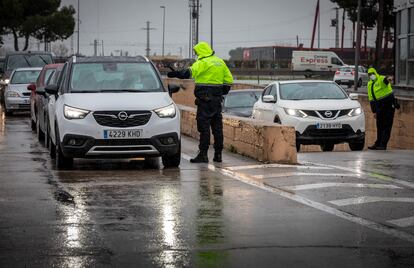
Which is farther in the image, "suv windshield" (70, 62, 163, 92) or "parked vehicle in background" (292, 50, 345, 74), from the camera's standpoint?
"parked vehicle in background" (292, 50, 345, 74)

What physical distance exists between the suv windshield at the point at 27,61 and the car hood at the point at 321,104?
64.6 feet

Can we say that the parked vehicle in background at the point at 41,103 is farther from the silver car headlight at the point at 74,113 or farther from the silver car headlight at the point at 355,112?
the silver car headlight at the point at 355,112

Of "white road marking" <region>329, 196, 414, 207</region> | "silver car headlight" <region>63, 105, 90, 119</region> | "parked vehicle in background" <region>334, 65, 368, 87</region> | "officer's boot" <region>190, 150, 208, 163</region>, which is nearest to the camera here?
"white road marking" <region>329, 196, 414, 207</region>

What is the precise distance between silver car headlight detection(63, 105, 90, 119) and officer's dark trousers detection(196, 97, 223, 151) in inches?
82.3

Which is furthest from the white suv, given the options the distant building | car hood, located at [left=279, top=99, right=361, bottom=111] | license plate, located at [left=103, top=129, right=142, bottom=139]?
the distant building

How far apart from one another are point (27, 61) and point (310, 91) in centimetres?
2040

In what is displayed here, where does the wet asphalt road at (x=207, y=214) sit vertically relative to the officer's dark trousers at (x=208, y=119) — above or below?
below

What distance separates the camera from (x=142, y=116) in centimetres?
1330

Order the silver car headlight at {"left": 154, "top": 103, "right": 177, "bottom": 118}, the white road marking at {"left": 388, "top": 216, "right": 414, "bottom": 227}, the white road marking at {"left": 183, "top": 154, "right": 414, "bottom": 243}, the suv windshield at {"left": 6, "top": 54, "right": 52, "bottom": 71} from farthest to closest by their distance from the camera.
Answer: the suv windshield at {"left": 6, "top": 54, "right": 52, "bottom": 71} < the silver car headlight at {"left": 154, "top": 103, "right": 177, "bottom": 118} < the white road marking at {"left": 388, "top": 216, "right": 414, "bottom": 227} < the white road marking at {"left": 183, "top": 154, "right": 414, "bottom": 243}

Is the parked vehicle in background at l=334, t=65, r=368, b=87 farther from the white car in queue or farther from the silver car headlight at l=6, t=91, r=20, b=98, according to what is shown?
the white car in queue

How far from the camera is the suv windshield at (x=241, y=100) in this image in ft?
78.4

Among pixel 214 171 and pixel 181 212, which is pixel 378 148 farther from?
pixel 181 212

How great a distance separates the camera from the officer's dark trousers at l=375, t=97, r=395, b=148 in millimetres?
19859

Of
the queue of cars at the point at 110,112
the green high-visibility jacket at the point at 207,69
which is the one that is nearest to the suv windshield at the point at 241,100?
the queue of cars at the point at 110,112
